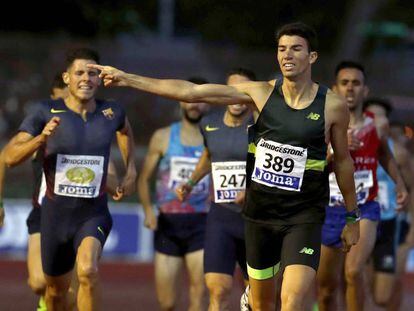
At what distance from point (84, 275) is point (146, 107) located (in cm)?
1130

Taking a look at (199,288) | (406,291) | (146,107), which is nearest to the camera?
(199,288)

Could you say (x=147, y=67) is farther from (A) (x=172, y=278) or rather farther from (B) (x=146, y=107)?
(A) (x=172, y=278)

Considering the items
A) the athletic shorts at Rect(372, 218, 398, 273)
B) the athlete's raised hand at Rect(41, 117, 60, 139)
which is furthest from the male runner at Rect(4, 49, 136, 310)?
the athletic shorts at Rect(372, 218, 398, 273)

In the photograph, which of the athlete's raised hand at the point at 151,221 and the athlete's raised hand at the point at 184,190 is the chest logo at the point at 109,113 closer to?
the athlete's raised hand at the point at 184,190

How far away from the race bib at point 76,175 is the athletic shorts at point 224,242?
47.3 inches

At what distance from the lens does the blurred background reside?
64.8 feet

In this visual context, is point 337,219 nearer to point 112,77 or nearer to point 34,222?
point 34,222

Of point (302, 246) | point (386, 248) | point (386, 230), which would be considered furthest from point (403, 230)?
point (302, 246)

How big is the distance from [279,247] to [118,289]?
27.2 ft

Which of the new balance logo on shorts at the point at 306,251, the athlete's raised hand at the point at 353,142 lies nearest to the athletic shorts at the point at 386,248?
the athlete's raised hand at the point at 353,142

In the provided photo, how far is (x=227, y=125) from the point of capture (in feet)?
41.8

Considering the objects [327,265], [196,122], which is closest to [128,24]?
[196,122]

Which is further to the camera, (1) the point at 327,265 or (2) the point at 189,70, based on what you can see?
(2) the point at 189,70

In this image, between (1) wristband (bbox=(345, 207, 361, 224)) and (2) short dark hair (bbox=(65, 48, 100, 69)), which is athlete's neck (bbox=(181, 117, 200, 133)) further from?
(1) wristband (bbox=(345, 207, 361, 224))
